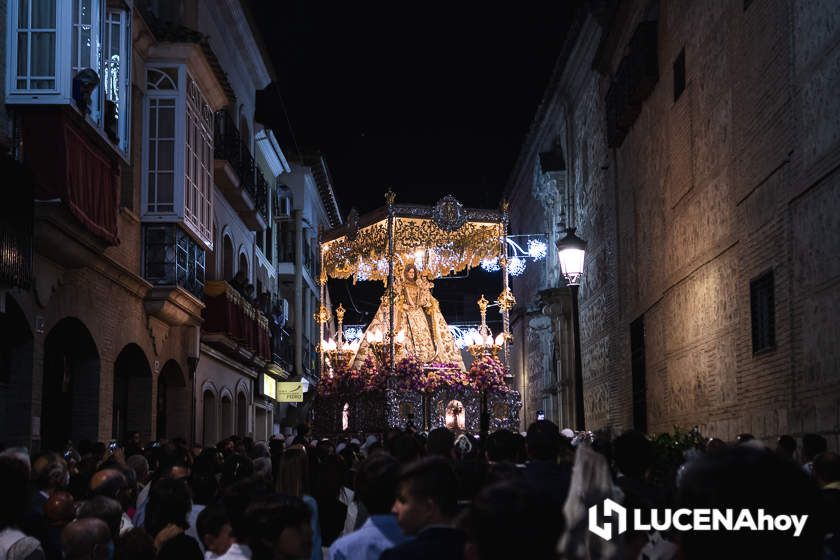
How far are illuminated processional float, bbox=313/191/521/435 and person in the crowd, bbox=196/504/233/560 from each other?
17.1 meters

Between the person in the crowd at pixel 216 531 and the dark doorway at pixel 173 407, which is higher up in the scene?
the dark doorway at pixel 173 407

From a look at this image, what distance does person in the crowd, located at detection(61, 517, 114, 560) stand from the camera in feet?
19.2

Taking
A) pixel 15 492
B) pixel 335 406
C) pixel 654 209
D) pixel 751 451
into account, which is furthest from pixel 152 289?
pixel 751 451

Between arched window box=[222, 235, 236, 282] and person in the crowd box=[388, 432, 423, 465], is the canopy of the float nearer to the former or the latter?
arched window box=[222, 235, 236, 282]

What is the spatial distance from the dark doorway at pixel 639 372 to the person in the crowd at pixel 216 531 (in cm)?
1726

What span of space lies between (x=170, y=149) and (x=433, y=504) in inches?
711

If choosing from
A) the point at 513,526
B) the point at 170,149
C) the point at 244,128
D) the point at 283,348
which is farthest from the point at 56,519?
the point at 283,348

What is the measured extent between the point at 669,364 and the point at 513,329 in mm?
31257

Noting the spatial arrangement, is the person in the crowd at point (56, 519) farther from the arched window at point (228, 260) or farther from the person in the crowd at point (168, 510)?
the arched window at point (228, 260)

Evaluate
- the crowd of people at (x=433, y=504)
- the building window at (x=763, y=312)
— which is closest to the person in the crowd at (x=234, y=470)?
the crowd of people at (x=433, y=504)

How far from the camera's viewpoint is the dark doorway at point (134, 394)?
74.2ft

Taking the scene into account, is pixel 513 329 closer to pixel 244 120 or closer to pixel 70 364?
pixel 244 120

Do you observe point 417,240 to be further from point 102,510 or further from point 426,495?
point 426,495

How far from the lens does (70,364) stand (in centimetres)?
1942
